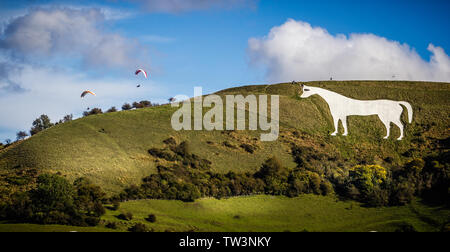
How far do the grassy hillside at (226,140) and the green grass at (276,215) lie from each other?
9404 mm

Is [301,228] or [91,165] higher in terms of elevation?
[91,165]

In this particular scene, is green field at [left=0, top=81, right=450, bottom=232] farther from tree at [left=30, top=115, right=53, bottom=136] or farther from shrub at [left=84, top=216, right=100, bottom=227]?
tree at [left=30, top=115, right=53, bottom=136]

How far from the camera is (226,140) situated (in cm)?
8362

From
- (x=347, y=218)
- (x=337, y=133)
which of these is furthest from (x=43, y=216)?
(x=337, y=133)

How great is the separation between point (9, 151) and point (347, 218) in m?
51.5

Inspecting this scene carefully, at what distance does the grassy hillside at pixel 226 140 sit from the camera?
66.4 meters

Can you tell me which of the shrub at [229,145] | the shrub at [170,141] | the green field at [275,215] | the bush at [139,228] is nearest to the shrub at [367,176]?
the green field at [275,215]

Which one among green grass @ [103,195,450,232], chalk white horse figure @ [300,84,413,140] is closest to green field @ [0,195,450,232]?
green grass @ [103,195,450,232]

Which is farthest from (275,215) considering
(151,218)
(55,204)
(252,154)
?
(55,204)

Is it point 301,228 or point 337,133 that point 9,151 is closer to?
point 301,228

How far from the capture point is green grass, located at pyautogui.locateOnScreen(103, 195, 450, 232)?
177 feet

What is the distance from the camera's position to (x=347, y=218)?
5931cm

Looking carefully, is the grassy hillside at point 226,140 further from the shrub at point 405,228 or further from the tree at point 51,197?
the shrub at point 405,228

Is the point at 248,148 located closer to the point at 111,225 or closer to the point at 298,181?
the point at 298,181
